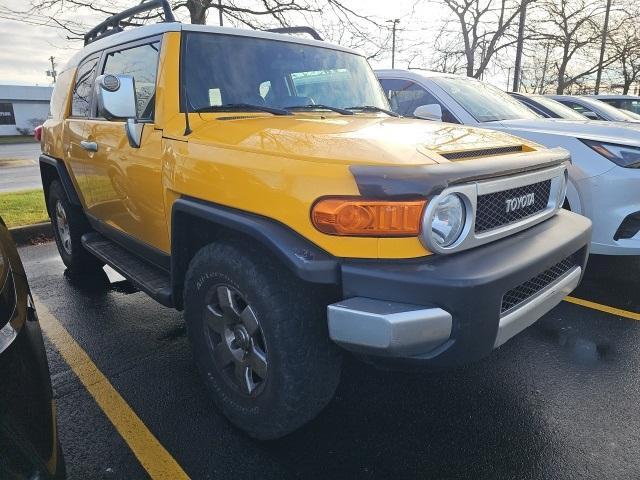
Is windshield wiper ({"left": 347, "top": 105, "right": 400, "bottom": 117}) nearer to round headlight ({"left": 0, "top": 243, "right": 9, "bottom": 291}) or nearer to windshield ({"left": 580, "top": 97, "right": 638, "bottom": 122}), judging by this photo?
round headlight ({"left": 0, "top": 243, "right": 9, "bottom": 291})

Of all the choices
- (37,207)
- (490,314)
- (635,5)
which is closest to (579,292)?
(490,314)

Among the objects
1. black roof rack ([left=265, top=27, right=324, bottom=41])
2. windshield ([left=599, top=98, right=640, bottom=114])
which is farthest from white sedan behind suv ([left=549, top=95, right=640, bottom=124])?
black roof rack ([left=265, top=27, right=324, bottom=41])

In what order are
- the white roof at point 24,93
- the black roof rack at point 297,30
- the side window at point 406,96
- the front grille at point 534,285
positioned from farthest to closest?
the white roof at point 24,93, the side window at point 406,96, the black roof rack at point 297,30, the front grille at point 534,285

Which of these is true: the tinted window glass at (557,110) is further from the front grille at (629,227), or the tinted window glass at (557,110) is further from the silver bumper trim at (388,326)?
the silver bumper trim at (388,326)

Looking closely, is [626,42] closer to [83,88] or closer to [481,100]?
[481,100]

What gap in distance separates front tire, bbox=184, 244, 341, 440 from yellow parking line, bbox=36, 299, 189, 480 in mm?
356

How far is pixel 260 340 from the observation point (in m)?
2.26

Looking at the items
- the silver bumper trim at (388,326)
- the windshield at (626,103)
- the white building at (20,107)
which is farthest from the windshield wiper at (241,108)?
the white building at (20,107)

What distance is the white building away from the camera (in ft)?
141

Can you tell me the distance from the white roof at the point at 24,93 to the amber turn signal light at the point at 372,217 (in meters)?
50.8

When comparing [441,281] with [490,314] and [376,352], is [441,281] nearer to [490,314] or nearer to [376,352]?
[490,314]

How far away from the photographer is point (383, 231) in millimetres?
1856

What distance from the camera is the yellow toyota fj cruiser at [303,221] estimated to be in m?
1.82

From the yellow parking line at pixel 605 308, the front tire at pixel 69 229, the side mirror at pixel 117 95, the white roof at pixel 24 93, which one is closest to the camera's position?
the side mirror at pixel 117 95
